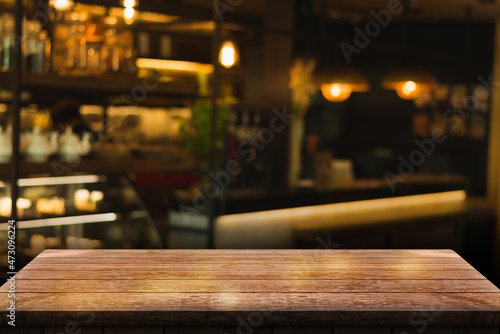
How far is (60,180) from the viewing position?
15.4 feet

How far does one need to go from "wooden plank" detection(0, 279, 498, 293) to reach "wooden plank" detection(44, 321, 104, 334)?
0.14 metres

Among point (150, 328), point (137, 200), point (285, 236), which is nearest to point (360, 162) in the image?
point (285, 236)

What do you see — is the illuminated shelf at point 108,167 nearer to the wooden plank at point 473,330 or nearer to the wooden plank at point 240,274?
the wooden plank at point 240,274

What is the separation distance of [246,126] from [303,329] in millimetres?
4485

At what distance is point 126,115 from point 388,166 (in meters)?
4.15

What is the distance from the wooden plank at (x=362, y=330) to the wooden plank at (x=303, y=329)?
0.02m

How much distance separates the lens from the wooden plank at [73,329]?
2064mm

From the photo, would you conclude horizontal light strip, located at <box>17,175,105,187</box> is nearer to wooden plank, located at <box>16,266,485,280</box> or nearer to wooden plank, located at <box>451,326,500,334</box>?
wooden plank, located at <box>16,266,485,280</box>

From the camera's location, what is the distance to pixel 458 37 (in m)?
9.07

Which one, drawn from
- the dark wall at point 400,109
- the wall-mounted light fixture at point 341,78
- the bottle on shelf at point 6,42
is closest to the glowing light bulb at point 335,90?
the wall-mounted light fixture at point 341,78

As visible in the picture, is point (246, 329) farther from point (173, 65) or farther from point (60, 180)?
point (173, 65)

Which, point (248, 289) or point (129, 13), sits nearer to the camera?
point (248, 289)

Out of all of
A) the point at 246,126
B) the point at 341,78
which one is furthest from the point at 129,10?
the point at 341,78

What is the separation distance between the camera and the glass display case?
→ 180 inches
